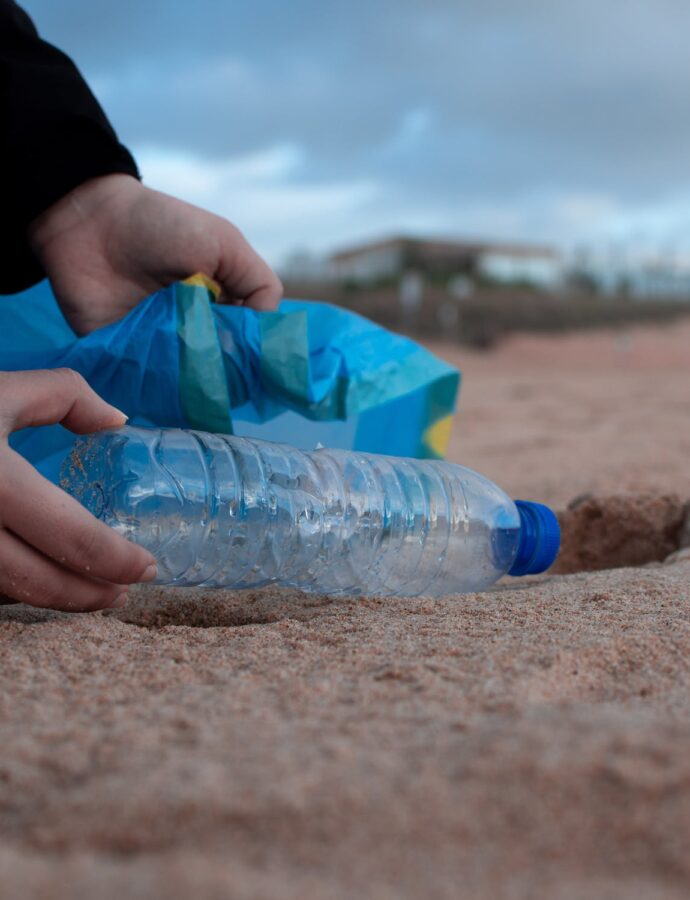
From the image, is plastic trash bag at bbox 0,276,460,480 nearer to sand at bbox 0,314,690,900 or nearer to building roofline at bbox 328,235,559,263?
sand at bbox 0,314,690,900

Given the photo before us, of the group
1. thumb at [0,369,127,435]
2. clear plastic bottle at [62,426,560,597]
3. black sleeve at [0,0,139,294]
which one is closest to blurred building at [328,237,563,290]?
black sleeve at [0,0,139,294]

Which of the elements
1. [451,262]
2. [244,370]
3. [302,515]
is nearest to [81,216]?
[244,370]

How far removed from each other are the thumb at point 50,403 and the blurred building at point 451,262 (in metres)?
14.6

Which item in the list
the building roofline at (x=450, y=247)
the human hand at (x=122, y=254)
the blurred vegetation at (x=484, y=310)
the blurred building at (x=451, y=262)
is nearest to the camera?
the human hand at (x=122, y=254)

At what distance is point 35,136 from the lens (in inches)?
79.7

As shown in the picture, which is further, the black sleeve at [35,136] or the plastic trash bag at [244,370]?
the black sleeve at [35,136]

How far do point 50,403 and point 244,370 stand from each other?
551 millimetres

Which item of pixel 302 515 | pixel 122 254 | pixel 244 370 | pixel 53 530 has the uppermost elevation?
pixel 122 254

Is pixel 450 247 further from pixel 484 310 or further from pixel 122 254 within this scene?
pixel 122 254

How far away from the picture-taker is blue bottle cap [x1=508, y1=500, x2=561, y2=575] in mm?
1734

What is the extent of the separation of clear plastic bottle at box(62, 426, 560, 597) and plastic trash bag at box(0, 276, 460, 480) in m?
0.08

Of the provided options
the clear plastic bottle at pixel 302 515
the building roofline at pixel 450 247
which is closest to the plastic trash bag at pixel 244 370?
the clear plastic bottle at pixel 302 515

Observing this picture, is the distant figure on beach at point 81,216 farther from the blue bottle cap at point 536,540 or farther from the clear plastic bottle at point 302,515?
the blue bottle cap at point 536,540

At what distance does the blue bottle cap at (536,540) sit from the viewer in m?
1.73
